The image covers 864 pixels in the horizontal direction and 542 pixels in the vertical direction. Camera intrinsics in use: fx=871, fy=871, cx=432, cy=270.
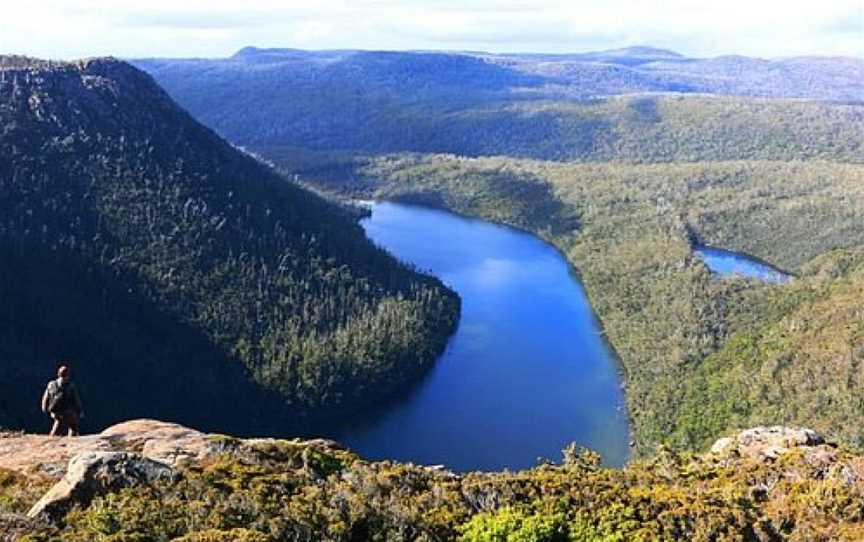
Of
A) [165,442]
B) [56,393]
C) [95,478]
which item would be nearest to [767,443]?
[165,442]

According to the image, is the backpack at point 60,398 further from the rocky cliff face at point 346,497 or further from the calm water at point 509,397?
the calm water at point 509,397

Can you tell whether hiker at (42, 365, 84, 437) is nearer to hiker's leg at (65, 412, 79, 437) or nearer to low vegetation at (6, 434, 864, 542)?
hiker's leg at (65, 412, 79, 437)

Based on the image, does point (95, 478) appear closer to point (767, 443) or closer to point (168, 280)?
point (767, 443)

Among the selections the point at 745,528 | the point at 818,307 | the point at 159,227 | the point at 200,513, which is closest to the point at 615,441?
the point at 818,307

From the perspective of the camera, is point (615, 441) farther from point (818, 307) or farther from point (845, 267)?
point (845, 267)

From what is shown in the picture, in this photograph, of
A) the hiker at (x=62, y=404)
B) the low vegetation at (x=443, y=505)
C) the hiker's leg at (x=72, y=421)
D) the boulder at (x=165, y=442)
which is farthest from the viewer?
the hiker's leg at (x=72, y=421)

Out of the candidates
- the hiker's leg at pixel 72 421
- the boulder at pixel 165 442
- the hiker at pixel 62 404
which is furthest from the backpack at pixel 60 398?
the boulder at pixel 165 442

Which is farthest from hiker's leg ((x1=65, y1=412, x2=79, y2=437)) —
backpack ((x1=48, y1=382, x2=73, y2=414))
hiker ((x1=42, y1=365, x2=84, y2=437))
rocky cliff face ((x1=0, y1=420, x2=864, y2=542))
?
rocky cliff face ((x1=0, y1=420, x2=864, y2=542))
